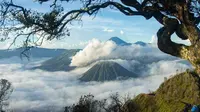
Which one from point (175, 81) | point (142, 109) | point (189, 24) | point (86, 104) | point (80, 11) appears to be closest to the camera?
point (189, 24)

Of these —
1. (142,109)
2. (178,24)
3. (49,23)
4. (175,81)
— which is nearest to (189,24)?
(178,24)

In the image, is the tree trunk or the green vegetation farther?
the green vegetation

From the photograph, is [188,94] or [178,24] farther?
[188,94]

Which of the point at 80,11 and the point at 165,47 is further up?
the point at 80,11

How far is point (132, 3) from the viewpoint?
15.6 m

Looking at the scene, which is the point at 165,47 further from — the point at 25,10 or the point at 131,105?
the point at 131,105

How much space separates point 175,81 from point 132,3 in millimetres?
11338

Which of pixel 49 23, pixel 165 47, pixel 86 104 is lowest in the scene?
pixel 86 104

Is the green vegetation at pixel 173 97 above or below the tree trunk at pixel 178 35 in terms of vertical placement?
below

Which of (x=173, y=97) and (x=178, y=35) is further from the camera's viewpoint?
(x=173, y=97)

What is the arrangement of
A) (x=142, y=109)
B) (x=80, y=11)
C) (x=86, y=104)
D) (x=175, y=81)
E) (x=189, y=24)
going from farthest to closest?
(x=86, y=104) → (x=175, y=81) → (x=142, y=109) → (x=80, y=11) → (x=189, y=24)

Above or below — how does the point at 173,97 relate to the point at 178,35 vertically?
below

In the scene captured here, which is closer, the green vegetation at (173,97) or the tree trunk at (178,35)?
the tree trunk at (178,35)

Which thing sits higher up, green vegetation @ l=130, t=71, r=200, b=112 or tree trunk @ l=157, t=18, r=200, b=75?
tree trunk @ l=157, t=18, r=200, b=75
